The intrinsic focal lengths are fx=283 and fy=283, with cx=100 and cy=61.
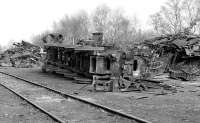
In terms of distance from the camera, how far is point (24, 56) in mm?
37250

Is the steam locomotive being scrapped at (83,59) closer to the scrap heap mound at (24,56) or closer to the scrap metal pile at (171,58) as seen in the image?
the scrap metal pile at (171,58)

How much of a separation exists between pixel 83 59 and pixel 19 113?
1082 cm

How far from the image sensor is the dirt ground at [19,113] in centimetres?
736

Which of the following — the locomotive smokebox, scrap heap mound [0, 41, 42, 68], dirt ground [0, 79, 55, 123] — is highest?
the locomotive smokebox

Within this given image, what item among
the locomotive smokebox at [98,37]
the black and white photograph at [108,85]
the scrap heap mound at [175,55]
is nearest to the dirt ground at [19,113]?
the black and white photograph at [108,85]

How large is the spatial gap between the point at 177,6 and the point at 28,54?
33.6 meters

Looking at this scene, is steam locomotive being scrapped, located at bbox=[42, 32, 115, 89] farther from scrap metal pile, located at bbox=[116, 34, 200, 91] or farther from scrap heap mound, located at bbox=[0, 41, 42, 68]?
scrap heap mound, located at bbox=[0, 41, 42, 68]

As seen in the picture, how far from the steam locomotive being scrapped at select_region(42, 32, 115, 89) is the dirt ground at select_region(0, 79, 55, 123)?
14.8 ft

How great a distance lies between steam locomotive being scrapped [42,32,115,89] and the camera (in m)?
15.6

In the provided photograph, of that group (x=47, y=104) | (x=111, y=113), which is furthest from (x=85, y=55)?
(x=111, y=113)

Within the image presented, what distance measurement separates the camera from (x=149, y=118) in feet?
24.7

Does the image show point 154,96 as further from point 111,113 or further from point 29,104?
point 29,104

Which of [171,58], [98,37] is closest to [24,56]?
[171,58]

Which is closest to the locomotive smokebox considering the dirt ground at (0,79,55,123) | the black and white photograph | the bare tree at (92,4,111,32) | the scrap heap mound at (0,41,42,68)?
the black and white photograph
